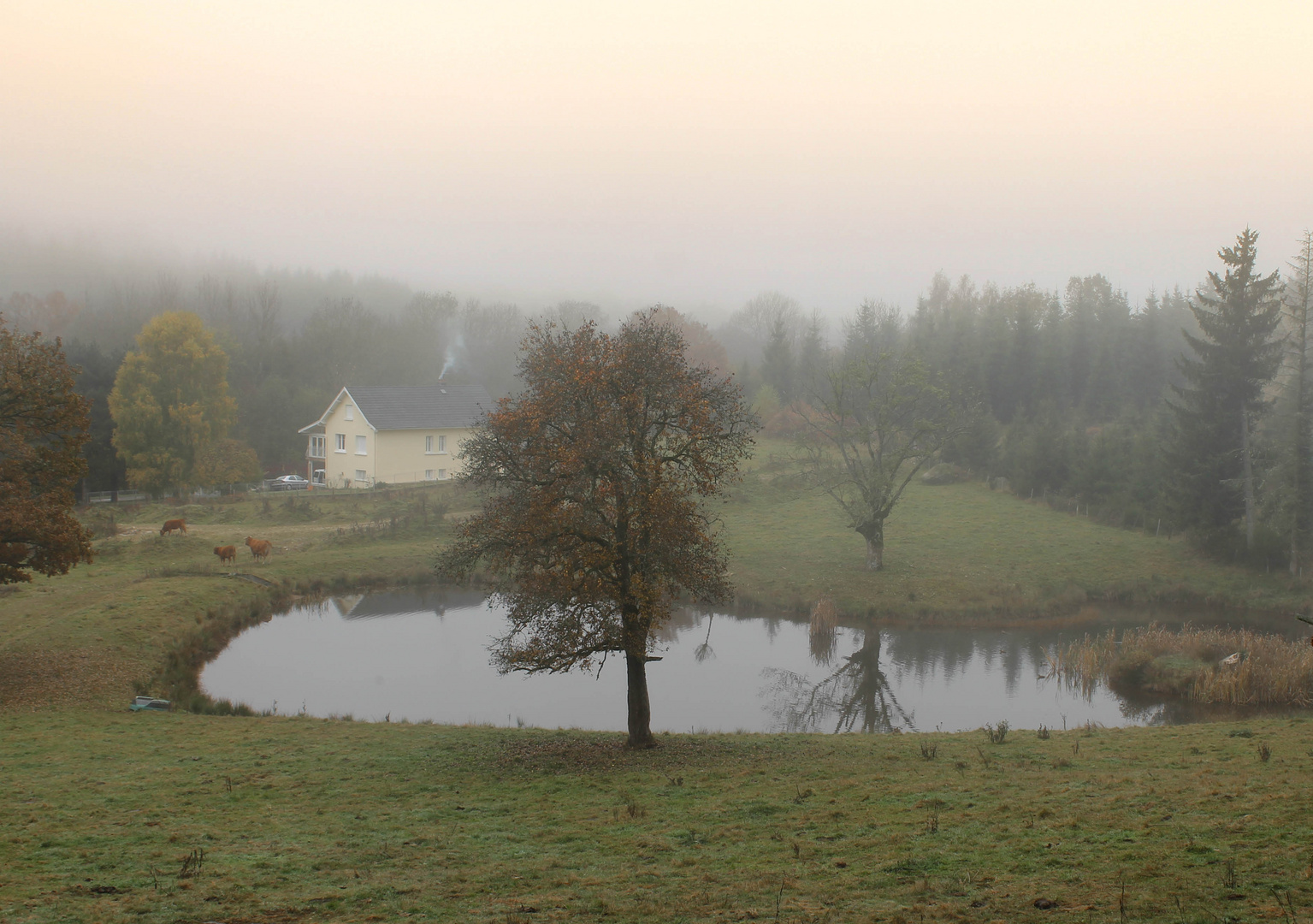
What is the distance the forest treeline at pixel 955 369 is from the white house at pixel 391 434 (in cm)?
1007

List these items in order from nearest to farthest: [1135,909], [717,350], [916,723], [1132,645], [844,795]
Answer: [1135,909]
[844,795]
[916,723]
[1132,645]
[717,350]

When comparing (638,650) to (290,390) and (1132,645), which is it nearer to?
(1132,645)

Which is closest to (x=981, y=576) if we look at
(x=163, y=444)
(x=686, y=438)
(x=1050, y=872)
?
(x=686, y=438)

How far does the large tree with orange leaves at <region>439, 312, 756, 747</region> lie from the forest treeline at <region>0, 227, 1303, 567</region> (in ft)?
53.2

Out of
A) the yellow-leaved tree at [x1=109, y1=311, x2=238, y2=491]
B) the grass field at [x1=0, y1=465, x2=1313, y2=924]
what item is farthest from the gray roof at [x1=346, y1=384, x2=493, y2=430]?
the grass field at [x1=0, y1=465, x2=1313, y2=924]

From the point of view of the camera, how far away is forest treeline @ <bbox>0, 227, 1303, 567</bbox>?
131 feet

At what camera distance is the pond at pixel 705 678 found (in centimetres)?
1961

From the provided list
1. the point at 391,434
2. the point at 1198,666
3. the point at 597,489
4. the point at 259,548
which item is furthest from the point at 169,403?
the point at 1198,666

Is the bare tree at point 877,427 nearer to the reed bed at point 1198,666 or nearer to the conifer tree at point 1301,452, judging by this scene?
the reed bed at point 1198,666

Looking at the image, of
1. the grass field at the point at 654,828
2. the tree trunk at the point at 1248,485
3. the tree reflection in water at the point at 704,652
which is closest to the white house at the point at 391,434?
the tree reflection in water at the point at 704,652

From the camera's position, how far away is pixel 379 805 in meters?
10.9

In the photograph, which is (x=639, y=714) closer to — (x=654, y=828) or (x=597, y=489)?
(x=597, y=489)

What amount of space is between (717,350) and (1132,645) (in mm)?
64039

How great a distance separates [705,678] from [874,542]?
482 inches
